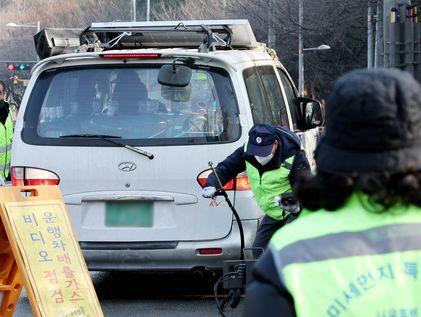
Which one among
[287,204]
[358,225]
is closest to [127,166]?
[287,204]

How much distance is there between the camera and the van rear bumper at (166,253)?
7.52 metres

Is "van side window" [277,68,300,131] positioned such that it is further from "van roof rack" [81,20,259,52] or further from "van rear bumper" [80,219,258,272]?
"van rear bumper" [80,219,258,272]

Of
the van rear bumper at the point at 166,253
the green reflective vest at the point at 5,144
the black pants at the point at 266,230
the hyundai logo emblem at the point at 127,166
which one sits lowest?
the green reflective vest at the point at 5,144

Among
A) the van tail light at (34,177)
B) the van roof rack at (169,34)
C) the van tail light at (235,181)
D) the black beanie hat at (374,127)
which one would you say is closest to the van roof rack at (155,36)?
the van roof rack at (169,34)

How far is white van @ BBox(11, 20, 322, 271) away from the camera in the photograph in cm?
752

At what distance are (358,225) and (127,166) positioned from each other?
5.54 meters

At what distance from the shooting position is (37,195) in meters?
6.53

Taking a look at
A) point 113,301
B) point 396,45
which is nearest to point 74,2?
point 396,45

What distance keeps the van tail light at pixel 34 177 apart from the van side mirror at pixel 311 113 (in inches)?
104

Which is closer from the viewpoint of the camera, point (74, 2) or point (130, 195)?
point (130, 195)

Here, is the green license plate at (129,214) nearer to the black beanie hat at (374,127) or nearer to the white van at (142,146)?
the white van at (142,146)

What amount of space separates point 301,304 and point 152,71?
19.1 feet

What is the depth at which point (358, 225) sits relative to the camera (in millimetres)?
2098

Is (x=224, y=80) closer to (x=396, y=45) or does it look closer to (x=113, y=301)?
(x=113, y=301)
